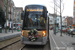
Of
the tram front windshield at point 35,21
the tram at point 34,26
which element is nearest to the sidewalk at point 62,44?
the tram at point 34,26

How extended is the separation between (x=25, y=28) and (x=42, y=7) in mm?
2177

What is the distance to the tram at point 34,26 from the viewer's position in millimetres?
7911

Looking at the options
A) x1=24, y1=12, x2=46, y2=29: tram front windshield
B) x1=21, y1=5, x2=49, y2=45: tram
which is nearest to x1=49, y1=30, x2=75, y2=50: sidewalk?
x1=21, y1=5, x2=49, y2=45: tram

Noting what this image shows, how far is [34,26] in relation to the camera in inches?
322

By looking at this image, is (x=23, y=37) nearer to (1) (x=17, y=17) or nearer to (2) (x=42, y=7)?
(2) (x=42, y=7)

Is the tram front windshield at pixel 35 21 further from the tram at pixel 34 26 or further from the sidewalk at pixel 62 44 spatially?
the sidewalk at pixel 62 44

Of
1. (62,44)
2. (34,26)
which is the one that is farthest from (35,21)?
(62,44)

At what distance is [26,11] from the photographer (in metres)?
8.39

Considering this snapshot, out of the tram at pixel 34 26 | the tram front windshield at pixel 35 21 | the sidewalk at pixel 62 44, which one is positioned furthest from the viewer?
the sidewalk at pixel 62 44

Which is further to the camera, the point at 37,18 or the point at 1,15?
the point at 1,15

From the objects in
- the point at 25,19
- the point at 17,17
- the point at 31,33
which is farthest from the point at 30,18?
the point at 17,17

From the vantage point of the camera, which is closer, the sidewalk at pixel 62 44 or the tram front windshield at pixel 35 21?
the tram front windshield at pixel 35 21

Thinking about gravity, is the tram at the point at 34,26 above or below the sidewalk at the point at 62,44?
above

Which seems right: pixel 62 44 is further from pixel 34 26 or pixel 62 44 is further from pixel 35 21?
pixel 35 21
